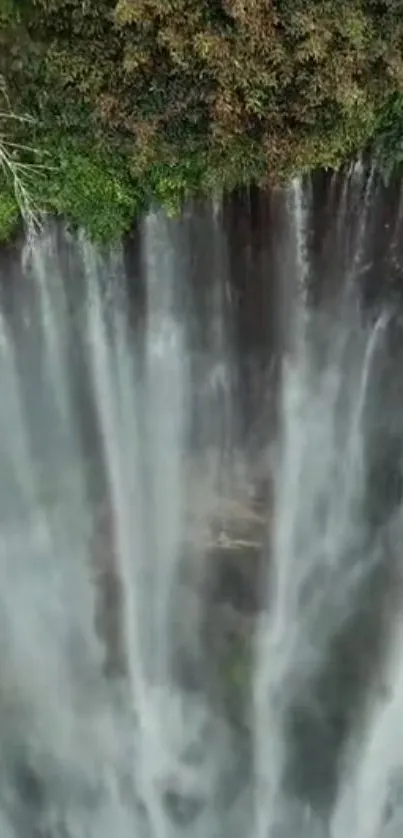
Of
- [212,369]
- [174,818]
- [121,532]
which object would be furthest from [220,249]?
[174,818]

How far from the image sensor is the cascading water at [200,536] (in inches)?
248

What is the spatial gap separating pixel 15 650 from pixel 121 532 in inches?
52.9

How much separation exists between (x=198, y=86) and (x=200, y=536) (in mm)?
3143

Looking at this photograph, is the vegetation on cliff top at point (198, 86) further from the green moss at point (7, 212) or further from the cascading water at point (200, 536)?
the cascading water at point (200, 536)

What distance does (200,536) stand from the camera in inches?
284

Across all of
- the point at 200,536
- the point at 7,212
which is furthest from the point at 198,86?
the point at 200,536

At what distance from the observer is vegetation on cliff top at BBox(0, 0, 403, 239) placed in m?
5.04

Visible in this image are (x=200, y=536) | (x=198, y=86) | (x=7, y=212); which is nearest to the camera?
(x=198, y=86)

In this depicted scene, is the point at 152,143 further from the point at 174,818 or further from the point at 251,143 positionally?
the point at 174,818

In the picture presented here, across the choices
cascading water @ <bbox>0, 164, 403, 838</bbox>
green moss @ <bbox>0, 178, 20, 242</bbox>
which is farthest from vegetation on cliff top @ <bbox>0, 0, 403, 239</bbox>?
cascading water @ <bbox>0, 164, 403, 838</bbox>

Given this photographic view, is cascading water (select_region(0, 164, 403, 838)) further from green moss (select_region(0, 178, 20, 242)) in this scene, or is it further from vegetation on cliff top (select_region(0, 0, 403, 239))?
vegetation on cliff top (select_region(0, 0, 403, 239))

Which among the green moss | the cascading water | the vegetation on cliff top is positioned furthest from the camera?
the cascading water

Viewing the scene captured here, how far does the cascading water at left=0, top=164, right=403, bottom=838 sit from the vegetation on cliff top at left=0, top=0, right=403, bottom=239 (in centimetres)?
43

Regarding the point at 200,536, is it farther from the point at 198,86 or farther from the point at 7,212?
the point at 198,86
